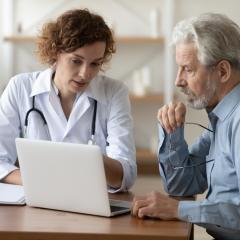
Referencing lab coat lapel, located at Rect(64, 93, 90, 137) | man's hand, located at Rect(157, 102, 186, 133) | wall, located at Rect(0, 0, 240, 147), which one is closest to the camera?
man's hand, located at Rect(157, 102, 186, 133)

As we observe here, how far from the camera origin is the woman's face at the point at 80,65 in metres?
2.21

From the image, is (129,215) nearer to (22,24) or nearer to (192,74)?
(192,74)

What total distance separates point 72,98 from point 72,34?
28cm

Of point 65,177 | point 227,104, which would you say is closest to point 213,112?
point 227,104

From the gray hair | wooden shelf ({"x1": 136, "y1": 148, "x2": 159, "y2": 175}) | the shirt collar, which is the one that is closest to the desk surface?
the shirt collar

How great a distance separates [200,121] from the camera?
4094mm

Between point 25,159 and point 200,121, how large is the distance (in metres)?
2.47

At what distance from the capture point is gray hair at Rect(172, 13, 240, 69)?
1.81m

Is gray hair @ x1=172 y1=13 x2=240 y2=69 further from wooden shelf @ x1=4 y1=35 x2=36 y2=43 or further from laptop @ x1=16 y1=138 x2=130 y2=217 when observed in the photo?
wooden shelf @ x1=4 y1=35 x2=36 y2=43

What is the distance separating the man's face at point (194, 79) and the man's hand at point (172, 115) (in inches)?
3.2

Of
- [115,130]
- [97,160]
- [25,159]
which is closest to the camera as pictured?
[97,160]

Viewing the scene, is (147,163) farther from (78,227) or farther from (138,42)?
(78,227)

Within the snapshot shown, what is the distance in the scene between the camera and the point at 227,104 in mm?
1839

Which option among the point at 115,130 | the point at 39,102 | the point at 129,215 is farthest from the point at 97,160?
the point at 39,102
